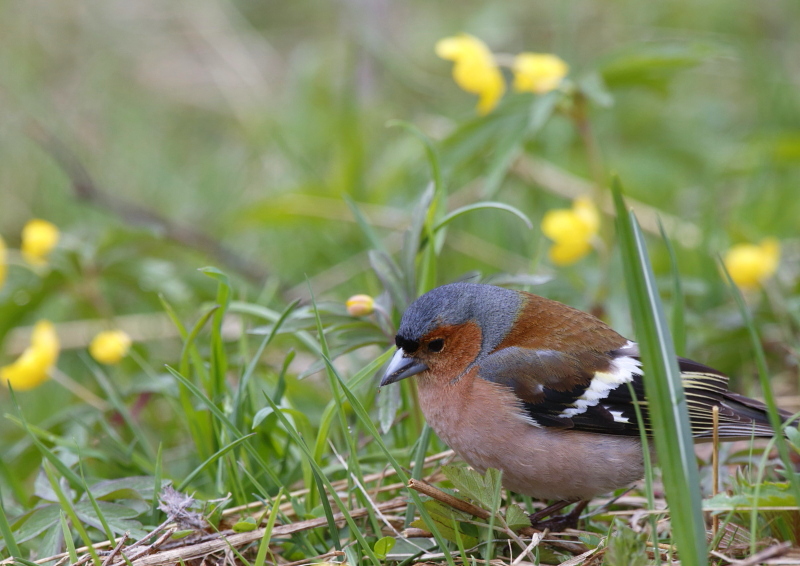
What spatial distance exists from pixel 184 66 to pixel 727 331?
288 inches

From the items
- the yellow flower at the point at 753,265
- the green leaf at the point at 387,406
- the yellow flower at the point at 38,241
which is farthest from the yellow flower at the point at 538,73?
the yellow flower at the point at 38,241

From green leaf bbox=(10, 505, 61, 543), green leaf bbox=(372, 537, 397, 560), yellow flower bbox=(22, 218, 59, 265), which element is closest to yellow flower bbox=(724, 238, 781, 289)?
green leaf bbox=(372, 537, 397, 560)

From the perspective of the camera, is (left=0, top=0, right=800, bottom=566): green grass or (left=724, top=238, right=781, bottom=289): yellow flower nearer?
(left=0, top=0, right=800, bottom=566): green grass

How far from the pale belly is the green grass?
16 centimetres

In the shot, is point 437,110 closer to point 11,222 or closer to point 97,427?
point 11,222

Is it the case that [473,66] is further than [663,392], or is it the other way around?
[473,66]

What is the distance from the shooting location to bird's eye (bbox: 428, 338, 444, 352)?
2.81m

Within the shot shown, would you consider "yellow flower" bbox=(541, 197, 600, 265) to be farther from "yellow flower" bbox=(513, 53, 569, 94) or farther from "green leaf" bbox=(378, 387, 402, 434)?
"green leaf" bbox=(378, 387, 402, 434)

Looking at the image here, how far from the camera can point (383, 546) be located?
2.23m

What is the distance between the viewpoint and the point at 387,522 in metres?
2.37

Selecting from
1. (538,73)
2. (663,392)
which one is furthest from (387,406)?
(538,73)

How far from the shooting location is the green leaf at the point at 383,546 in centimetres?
222

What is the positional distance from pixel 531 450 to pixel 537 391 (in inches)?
8.4

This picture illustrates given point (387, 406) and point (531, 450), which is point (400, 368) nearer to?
point (387, 406)
